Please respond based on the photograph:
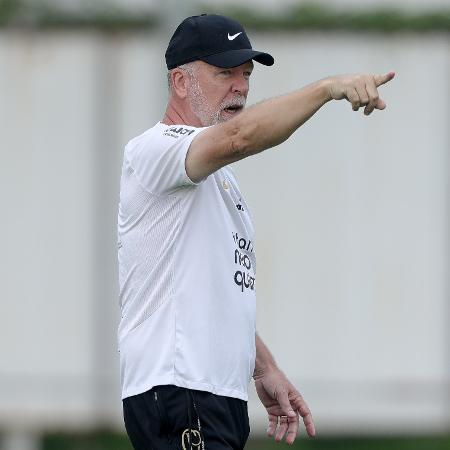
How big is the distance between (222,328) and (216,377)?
169 mm

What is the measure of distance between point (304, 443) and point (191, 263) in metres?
5.87

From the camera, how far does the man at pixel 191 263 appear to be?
16.6 ft

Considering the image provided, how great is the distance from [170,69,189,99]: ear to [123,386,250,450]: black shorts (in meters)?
1.06

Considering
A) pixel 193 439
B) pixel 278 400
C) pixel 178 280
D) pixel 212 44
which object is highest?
pixel 212 44

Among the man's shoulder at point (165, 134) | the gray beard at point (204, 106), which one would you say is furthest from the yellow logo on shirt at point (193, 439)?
the gray beard at point (204, 106)

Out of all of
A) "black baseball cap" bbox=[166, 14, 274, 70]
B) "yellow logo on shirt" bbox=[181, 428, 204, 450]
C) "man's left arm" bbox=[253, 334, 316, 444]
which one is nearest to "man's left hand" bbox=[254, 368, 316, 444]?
"man's left arm" bbox=[253, 334, 316, 444]

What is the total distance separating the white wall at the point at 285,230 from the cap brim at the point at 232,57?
206 inches

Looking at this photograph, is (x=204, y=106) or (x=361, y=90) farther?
(x=204, y=106)

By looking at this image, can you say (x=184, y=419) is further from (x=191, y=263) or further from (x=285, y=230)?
(x=285, y=230)

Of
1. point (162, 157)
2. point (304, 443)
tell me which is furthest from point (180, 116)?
point (304, 443)

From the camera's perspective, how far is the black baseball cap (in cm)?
528

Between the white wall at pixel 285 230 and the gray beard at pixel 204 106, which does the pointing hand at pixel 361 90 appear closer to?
the gray beard at pixel 204 106

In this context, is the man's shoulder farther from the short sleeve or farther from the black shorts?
the black shorts

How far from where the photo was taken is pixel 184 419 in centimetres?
505
